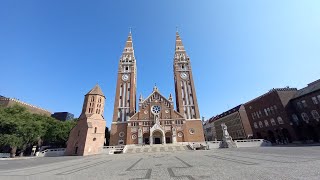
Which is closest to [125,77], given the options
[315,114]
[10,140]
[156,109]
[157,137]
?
[156,109]

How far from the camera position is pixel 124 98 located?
52.2 m

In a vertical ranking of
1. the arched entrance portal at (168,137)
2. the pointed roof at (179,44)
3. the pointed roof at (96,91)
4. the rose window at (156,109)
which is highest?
the pointed roof at (179,44)

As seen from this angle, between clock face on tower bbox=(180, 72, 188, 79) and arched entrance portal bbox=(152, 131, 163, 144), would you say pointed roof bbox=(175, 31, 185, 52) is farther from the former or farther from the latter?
arched entrance portal bbox=(152, 131, 163, 144)

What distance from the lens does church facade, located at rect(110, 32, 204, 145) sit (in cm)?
4622

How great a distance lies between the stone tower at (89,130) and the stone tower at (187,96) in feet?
73.5

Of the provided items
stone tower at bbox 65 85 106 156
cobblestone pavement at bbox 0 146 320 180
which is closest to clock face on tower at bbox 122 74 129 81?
stone tower at bbox 65 85 106 156

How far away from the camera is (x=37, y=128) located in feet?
127

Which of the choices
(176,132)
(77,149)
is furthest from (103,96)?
(176,132)

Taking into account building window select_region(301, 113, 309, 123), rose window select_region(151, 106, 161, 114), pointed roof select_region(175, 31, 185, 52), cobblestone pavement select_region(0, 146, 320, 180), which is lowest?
cobblestone pavement select_region(0, 146, 320, 180)

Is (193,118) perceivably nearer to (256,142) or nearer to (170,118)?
(170,118)

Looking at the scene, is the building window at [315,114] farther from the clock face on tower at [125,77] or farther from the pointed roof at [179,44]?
the clock face on tower at [125,77]

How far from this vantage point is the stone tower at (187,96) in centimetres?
4698

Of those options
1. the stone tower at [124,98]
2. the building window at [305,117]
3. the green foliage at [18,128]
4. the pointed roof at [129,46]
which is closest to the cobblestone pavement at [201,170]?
the green foliage at [18,128]

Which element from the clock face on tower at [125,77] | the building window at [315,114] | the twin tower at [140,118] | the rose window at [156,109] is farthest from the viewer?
the clock face on tower at [125,77]
